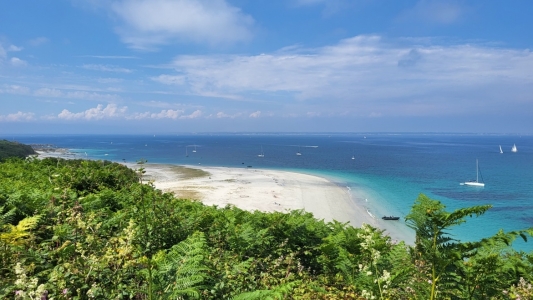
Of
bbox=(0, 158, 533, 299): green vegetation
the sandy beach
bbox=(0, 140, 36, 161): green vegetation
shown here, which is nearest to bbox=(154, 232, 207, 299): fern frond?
bbox=(0, 158, 533, 299): green vegetation

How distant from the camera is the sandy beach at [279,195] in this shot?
3098 centimetres

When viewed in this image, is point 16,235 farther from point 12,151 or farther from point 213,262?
point 12,151

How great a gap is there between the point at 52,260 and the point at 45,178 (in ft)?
27.1

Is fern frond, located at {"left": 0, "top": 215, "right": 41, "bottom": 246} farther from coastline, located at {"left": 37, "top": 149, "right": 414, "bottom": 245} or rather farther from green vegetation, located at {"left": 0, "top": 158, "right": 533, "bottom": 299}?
coastline, located at {"left": 37, "top": 149, "right": 414, "bottom": 245}

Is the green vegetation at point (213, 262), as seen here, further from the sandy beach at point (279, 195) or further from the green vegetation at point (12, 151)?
the green vegetation at point (12, 151)

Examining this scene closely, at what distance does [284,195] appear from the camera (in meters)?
40.1

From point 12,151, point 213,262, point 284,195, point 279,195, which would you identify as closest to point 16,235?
point 213,262

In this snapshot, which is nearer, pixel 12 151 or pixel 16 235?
pixel 16 235

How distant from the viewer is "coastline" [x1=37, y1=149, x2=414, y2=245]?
100ft

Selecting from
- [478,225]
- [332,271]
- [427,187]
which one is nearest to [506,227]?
[478,225]

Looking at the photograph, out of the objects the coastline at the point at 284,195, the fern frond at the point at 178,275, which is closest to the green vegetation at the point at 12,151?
the coastline at the point at 284,195

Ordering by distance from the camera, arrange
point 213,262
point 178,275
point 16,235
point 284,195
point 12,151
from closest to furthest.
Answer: point 178,275 < point 16,235 < point 213,262 < point 284,195 < point 12,151

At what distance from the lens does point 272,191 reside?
1671 inches

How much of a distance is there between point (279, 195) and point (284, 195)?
0.68 m
